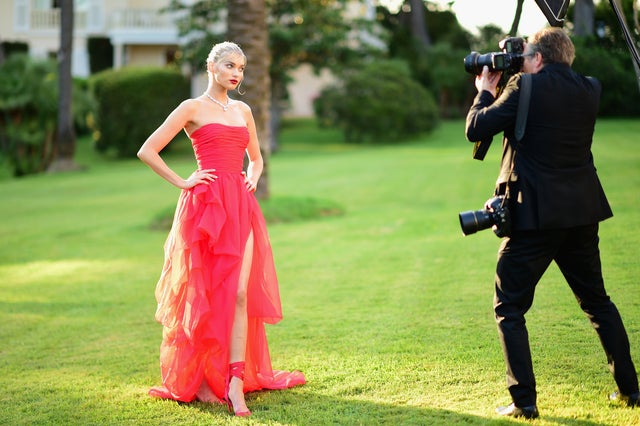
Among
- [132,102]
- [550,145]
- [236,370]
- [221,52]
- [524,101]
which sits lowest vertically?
[132,102]

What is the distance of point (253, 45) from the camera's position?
1343cm

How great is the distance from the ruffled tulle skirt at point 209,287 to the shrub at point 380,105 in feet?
80.1

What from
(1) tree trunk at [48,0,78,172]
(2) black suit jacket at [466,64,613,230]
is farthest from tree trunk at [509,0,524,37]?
(1) tree trunk at [48,0,78,172]

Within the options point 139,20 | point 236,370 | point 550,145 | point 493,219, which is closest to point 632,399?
point 493,219

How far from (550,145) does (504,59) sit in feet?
1.69

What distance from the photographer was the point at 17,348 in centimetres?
708

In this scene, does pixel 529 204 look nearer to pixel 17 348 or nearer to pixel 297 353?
pixel 297 353

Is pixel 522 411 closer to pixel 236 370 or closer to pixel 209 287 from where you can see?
pixel 236 370

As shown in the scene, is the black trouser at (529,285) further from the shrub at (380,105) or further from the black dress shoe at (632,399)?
the shrub at (380,105)

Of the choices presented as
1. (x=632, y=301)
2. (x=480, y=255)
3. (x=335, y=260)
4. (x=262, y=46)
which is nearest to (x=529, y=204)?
(x=632, y=301)

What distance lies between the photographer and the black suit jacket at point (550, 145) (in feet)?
14.5

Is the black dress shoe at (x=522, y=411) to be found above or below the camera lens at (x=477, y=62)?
below

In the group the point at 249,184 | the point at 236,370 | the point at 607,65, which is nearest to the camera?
the point at 236,370

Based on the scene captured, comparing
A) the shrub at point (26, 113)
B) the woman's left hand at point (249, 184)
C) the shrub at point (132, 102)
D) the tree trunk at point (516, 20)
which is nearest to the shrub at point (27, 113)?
the shrub at point (26, 113)
